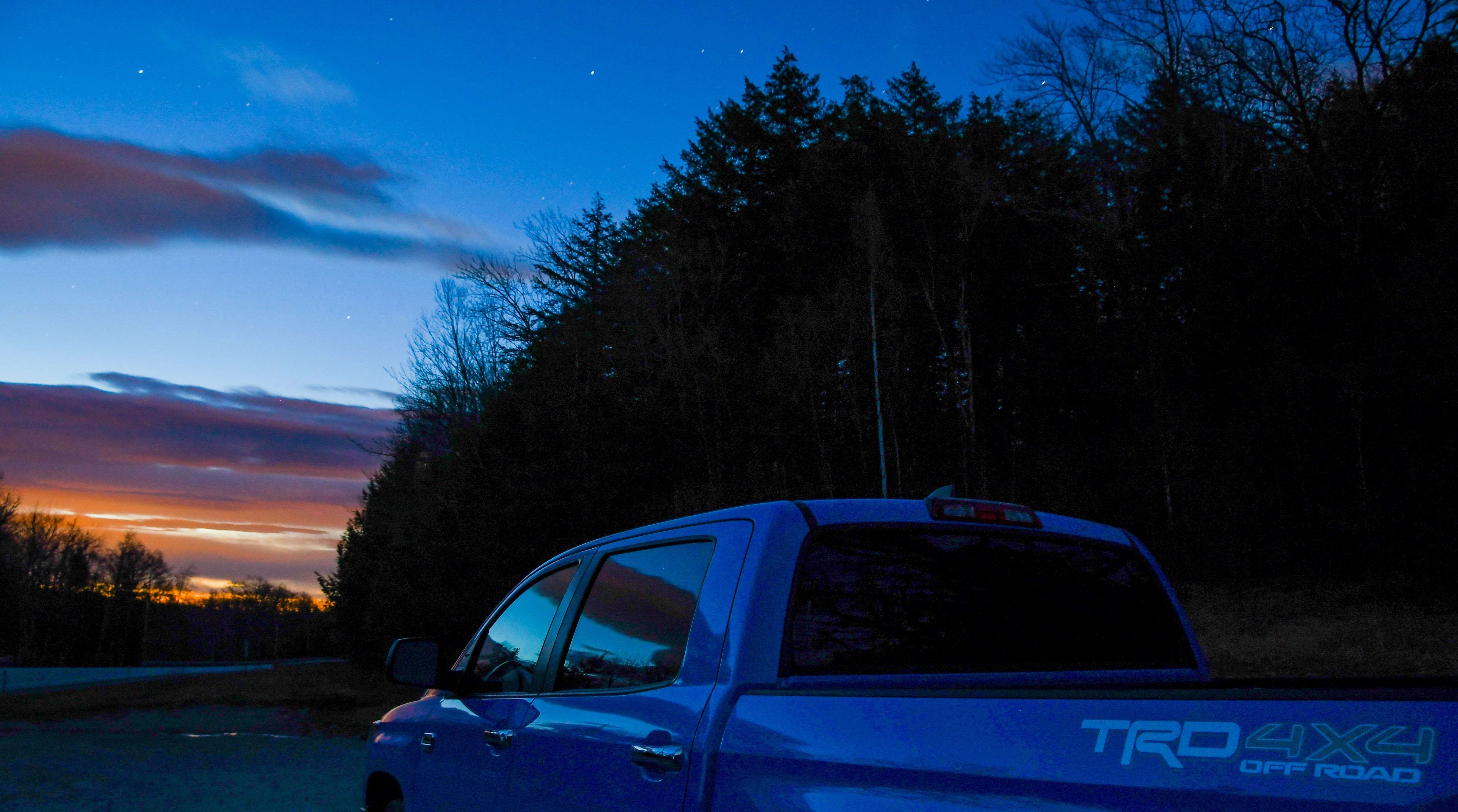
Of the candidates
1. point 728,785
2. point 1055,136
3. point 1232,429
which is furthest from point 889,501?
point 1055,136

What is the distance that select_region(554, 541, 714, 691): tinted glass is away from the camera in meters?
3.07

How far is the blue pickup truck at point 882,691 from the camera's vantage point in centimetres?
145

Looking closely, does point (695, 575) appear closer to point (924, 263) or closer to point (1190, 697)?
point (1190, 697)

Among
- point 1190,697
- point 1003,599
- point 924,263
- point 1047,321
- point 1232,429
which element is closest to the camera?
point 1190,697

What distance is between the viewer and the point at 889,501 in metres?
3.15

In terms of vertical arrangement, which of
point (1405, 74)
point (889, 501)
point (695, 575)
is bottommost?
point (695, 575)

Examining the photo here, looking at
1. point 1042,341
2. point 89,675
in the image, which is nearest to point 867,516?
point 1042,341

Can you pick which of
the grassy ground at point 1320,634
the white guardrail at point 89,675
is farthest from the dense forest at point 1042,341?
the white guardrail at point 89,675

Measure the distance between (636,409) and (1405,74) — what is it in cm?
2441

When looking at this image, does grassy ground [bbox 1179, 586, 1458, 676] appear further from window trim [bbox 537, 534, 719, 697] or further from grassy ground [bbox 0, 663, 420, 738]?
window trim [bbox 537, 534, 719, 697]

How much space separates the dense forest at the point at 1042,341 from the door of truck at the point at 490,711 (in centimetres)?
2353

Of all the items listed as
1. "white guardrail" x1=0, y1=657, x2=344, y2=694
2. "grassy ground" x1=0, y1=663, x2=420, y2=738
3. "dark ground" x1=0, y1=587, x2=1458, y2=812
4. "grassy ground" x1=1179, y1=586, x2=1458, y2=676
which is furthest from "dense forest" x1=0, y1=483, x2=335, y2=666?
"grassy ground" x1=1179, y1=586, x2=1458, y2=676

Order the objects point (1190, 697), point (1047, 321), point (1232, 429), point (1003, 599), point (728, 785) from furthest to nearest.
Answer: point (1047, 321)
point (1232, 429)
point (1003, 599)
point (728, 785)
point (1190, 697)

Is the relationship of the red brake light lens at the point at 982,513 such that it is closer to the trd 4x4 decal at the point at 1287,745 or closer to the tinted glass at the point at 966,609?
the tinted glass at the point at 966,609
